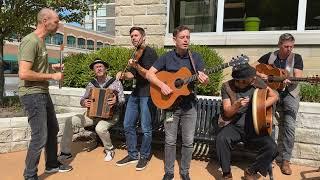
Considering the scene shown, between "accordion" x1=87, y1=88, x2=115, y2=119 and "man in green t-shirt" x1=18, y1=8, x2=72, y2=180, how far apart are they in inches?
41.4

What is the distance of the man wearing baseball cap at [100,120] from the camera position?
18.4 feet

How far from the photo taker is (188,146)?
4695mm

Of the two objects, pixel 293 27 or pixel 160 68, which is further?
pixel 293 27

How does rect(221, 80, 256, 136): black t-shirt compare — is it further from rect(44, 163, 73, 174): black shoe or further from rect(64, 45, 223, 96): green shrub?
rect(44, 163, 73, 174): black shoe

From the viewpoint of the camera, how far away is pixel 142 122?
530 cm

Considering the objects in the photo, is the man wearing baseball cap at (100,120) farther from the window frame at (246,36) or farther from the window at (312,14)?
the window at (312,14)

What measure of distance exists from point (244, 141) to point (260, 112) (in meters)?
0.66

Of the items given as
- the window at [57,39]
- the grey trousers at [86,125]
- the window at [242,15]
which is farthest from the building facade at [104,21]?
the grey trousers at [86,125]

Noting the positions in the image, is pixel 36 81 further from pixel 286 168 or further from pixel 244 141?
pixel 286 168

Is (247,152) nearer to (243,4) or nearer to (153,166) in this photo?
(153,166)

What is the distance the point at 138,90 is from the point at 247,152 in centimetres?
181

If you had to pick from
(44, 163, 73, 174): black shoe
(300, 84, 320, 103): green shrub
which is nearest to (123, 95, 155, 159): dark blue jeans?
(44, 163, 73, 174): black shoe

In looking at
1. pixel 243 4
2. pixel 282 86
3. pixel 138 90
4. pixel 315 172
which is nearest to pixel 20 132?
pixel 138 90

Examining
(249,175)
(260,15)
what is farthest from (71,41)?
(249,175)
